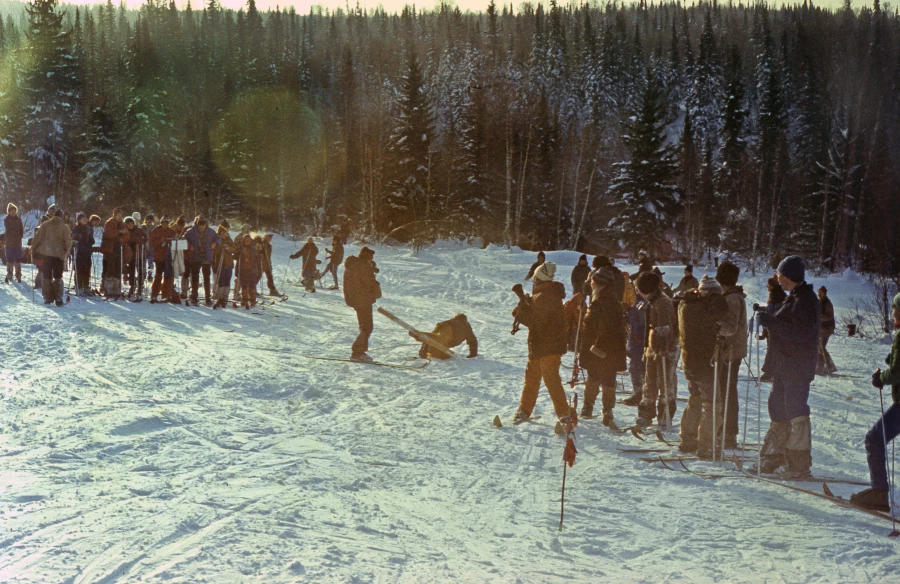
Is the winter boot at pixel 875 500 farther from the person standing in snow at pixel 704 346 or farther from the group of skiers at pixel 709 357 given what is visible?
the person standing in snow at pixel 704 346

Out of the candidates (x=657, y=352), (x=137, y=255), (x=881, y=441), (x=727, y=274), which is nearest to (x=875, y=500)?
(x=881, y=441)

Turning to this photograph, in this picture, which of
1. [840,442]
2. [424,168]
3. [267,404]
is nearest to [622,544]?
[840,442]

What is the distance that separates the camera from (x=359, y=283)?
1126 cm

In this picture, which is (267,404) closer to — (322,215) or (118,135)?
(322,215)

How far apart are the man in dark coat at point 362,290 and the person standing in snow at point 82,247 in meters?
Result: 6.30

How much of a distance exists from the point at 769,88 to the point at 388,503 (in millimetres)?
55232

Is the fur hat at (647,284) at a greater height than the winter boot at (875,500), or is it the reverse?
the fur hat at (647,284)

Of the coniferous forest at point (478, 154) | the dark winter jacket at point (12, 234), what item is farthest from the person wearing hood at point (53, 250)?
the coniferous forest at point (478, 154)

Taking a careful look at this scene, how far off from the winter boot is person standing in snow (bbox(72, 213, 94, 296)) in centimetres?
1355

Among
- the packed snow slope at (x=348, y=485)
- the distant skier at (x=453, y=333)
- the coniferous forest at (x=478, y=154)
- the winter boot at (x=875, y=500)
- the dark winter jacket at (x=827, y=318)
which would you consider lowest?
the packed snow slope at (x=348, y=485)

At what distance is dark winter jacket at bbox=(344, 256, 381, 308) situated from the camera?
1123 centimetres

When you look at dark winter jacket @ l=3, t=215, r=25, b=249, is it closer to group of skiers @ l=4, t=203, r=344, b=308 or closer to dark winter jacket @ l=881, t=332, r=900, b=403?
group of skiers @ l=4, t=203, r=344, b=308

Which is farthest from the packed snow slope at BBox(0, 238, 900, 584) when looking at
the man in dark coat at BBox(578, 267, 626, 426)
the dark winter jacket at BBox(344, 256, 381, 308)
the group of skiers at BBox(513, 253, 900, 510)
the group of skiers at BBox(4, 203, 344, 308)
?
the group of skiers at BBox(4, 203, 344, 308)

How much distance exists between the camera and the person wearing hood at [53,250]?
13.4 metres
